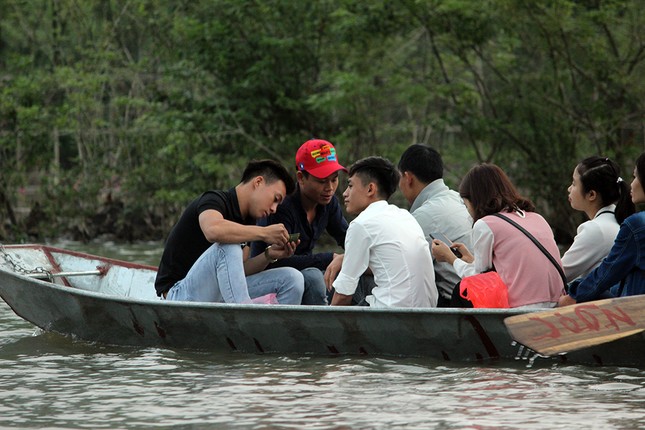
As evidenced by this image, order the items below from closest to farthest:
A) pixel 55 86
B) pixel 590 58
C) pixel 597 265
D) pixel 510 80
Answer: pixel 597 265 → pixel 590 58 → pixel 510 80 → pixel 55 86


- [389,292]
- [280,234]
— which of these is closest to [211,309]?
[280,234]

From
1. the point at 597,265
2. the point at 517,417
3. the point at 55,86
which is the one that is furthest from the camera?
the point at 55,86

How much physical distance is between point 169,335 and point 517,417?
304 centimetres

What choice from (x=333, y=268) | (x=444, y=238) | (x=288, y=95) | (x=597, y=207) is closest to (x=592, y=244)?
(x=597, y=207)

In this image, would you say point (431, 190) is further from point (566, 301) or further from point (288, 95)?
point (288, 95)

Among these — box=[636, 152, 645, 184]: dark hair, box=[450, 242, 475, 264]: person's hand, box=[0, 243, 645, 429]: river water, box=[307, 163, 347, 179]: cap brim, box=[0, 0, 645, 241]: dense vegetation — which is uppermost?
box=[0, 0, 645, 241]: dense vegetation

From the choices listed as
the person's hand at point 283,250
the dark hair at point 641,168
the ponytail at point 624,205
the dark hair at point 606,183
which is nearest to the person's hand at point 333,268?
the person's hand at point 283,250

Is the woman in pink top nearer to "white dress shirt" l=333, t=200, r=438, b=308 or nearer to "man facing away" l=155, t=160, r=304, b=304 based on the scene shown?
"white dress shirt" l=333, t=200, r=438, b=308

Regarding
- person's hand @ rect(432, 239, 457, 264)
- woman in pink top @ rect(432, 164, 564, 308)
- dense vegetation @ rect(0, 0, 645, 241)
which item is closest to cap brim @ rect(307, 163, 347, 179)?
person's hand @ rect(432, 239, 457, 264)

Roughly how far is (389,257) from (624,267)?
1.35m

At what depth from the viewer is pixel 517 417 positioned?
5840 mm

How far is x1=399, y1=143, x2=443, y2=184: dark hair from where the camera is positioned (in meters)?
7.70

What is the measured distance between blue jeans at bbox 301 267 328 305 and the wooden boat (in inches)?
18.7

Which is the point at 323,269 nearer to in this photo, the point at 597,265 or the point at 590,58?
the point at 597,265
